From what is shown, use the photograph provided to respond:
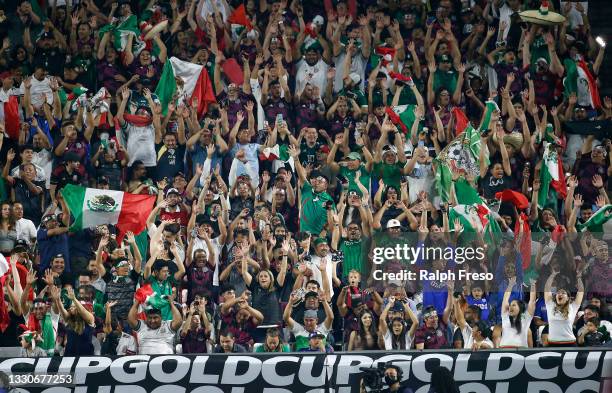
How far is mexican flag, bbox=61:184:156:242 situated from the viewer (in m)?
19.3

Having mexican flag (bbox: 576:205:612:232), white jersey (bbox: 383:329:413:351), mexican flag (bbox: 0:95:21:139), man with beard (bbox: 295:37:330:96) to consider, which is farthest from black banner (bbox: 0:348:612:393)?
man with beard (bbox: 295:37:330:96)

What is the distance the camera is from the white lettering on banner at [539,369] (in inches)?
664

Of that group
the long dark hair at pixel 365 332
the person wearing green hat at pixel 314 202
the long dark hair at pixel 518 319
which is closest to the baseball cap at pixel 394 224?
the person wearing green hat at pixel 314 202

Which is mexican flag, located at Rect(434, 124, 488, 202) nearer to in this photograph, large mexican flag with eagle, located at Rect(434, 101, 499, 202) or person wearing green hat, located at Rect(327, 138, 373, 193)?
large mexican flag with eagle, located at Rect(434, 101, 499, 202)

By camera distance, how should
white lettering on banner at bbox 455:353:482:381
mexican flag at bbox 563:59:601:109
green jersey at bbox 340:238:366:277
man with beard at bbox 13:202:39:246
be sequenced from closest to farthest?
1. white lettering on banner at bbox 455:353:482:381
2. green jersey at bbox 340:238:366:277
3. man with beard at bbox 13:202:39:246
4. mexican flag at bbox 563:59:601:109

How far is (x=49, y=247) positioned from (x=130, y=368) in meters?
2.79

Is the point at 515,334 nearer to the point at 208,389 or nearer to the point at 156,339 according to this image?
the point at 208,389

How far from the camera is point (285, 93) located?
827 inches

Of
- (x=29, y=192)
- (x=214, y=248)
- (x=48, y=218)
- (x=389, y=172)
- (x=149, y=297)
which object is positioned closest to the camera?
(x=149, y=297)

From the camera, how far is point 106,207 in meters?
19.6

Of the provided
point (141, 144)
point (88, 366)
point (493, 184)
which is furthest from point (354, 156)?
point (88, 366)

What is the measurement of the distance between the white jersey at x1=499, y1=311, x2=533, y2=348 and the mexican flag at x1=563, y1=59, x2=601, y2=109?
4773mm

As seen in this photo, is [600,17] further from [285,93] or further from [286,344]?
[286,344]

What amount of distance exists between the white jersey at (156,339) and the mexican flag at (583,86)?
24.4ft
